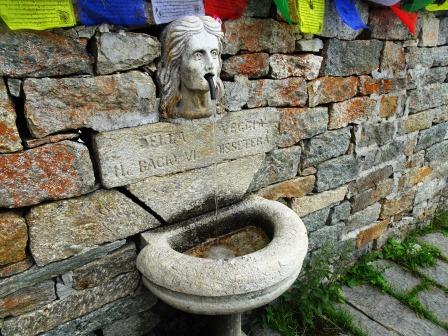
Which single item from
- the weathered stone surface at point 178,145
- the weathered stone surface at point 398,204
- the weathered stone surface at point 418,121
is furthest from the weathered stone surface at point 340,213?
the weathered stone surface at point 178,145

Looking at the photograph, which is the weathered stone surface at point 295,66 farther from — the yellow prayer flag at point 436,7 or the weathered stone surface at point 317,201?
the yellow prayer flag at point 436,7

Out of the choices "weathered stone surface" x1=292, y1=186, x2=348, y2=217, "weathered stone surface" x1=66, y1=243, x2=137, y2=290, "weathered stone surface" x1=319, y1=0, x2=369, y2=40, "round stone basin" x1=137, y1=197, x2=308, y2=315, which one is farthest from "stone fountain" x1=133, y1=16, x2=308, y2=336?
"weathered stone surface" x1=319, y1=0, x2=369, y2=40

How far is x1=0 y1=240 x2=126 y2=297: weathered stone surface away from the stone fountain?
188mm

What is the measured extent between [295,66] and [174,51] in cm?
78

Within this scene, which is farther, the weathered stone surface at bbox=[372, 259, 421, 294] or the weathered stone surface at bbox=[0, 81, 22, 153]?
the weathered stone surface at bbox=[372, 259, 421, 294]

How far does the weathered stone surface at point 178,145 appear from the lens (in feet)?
4.95

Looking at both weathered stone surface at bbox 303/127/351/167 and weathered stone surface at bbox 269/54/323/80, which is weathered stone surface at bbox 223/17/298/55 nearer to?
weathered stone surface at bbox 269/54/323/80

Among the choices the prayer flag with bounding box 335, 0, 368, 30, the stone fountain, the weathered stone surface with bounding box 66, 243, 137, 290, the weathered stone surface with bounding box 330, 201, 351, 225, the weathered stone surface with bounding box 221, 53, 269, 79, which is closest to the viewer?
the stone fountain

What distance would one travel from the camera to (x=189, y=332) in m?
2.16

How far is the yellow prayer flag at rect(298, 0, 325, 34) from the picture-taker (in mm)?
1780

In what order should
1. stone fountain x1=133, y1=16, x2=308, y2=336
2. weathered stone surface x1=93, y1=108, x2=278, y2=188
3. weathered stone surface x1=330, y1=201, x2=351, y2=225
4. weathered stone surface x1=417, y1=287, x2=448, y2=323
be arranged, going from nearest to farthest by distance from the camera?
stone fountain x1=133, y1=16, x2=308, y2=336
weathered stone surface x1=93, y1=108, x2=278, y2=188
weathered stone surface x1=417, y1=287, x2=448, y2=323
weathered stone surface x1=330, y1=201, x2=351, y2=225

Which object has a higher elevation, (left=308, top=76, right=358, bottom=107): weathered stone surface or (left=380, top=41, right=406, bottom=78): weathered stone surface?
(left=380, top=41, right=406, bottom=78): weathered stone surface

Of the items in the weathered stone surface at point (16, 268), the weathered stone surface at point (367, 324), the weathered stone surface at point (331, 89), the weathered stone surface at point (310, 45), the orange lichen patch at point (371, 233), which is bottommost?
the weathered stone surface at point (367, 324)

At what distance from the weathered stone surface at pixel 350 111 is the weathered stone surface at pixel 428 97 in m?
0.52
